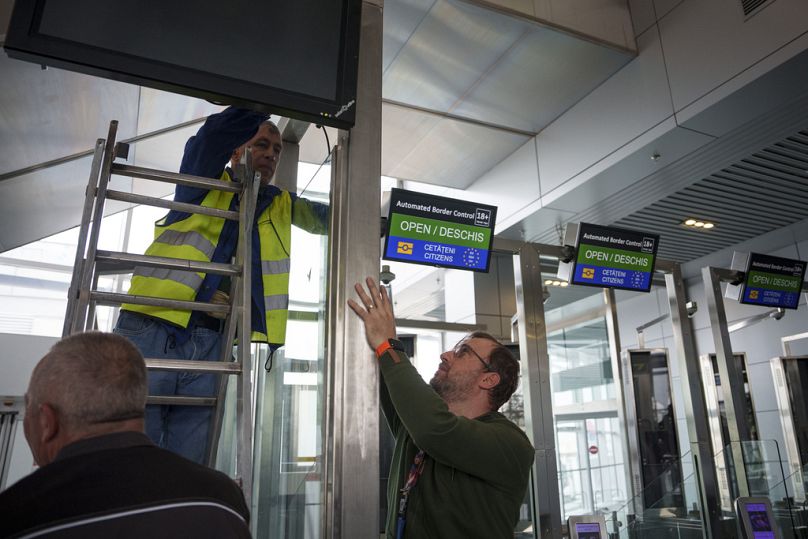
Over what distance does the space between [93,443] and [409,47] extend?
19.8 feet

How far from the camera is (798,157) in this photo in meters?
7.22

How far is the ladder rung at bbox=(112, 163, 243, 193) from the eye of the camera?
2332 mm

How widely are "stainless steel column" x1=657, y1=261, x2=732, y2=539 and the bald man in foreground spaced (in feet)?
18.8

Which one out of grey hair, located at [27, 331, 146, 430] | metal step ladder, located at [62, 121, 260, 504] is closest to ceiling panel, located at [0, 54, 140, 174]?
metal step ladder, located at [62, 121, 260, 504]

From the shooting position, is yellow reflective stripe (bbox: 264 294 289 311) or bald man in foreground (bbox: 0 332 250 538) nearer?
bald man in foreground (bbox: 0 332 250 538)

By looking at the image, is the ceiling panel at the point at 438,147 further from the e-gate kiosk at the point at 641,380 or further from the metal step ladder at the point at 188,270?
the metal step ladder at the point at 188,270

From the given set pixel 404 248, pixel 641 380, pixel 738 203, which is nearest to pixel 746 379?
pixel 641 380

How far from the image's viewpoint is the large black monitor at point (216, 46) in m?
1.91

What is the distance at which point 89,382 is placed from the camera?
138 centimetres

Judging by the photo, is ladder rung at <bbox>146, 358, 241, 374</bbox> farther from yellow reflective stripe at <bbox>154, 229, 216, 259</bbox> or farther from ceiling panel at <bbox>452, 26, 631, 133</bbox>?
ceiling panel at <bbox>452, 26, 631, 133</bbox>

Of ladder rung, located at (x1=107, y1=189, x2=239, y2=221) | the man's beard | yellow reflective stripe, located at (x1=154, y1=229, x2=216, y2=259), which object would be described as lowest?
the man's beard

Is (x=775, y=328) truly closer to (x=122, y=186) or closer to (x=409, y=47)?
(x=409, y=47)

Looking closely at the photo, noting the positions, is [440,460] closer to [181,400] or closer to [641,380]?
[181,400]

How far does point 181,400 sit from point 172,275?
1.64ft
